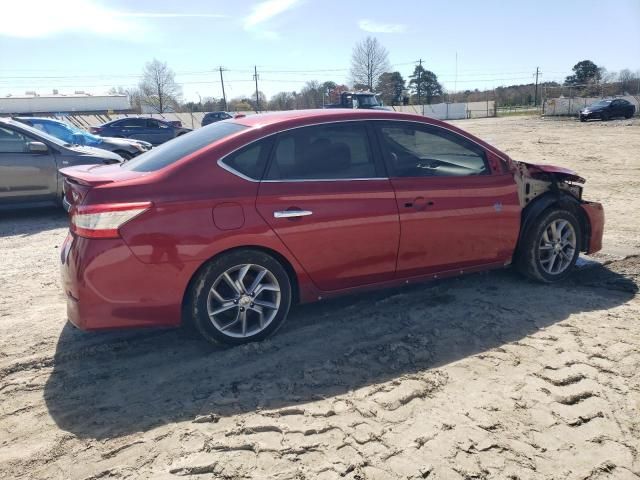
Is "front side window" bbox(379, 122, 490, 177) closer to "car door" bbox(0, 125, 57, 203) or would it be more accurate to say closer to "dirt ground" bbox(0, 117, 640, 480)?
Answer: "dirt ground" bbox(0, 117, 640, 480)

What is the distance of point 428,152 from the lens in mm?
4320

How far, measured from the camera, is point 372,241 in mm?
3939

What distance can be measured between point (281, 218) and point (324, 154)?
2.18 ft

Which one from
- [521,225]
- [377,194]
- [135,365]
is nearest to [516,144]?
[521,225]

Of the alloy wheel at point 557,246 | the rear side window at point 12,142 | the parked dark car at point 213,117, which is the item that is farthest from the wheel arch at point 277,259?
the parked dark car at point 213,117

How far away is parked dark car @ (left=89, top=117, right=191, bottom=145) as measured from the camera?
19969mm

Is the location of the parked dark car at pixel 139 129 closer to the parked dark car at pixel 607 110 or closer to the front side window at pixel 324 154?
the front side window at pixel 324 154

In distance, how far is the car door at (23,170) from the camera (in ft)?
25.9

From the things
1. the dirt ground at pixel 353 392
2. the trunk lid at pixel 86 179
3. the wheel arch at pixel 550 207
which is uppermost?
the trunk lid at pixel 86 179

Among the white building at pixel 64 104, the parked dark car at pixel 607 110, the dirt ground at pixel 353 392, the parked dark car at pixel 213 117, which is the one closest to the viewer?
the dirt ground at pixel 353 392

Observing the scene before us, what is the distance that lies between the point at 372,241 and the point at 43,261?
13.8 ft

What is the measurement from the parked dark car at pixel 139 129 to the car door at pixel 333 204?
17.8 meters

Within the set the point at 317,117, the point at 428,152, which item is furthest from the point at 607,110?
the point at 317,117

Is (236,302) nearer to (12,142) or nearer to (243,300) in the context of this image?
(243,300)
